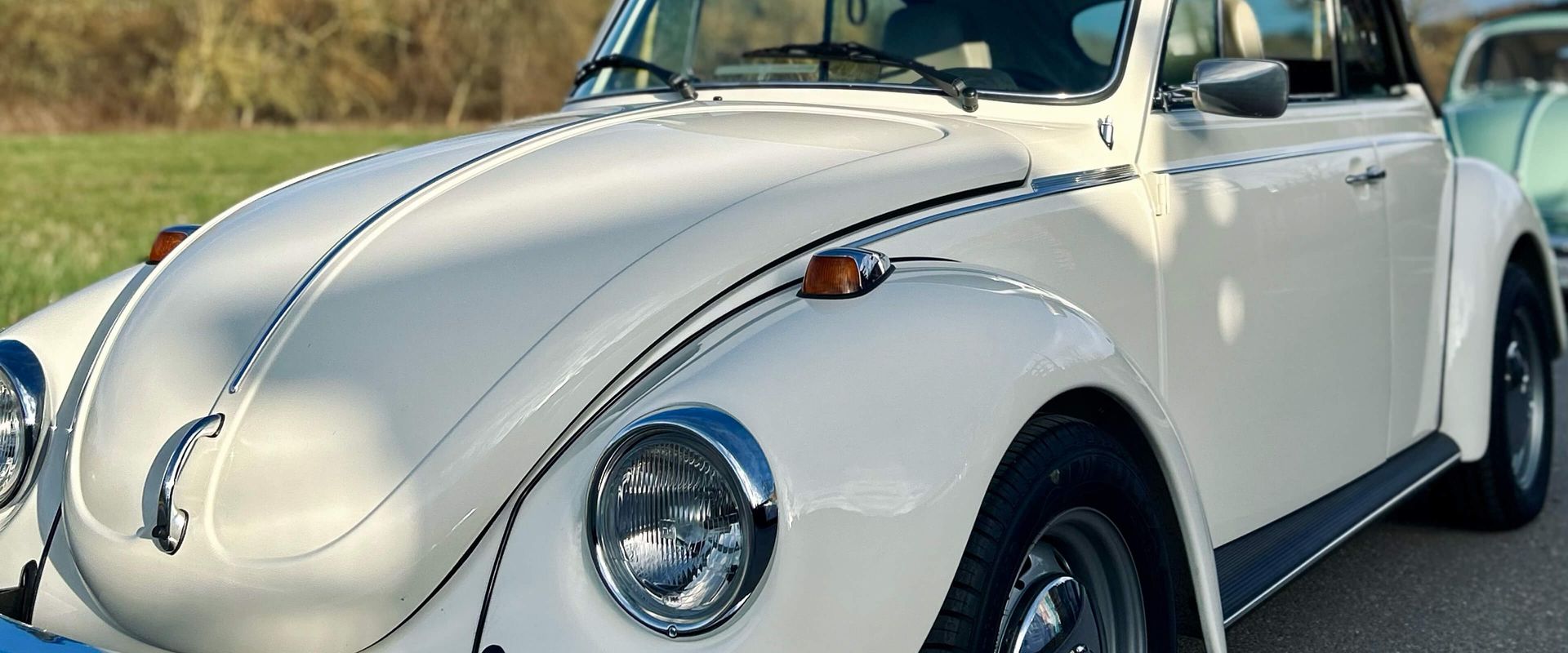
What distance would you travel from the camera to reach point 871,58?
123 inches

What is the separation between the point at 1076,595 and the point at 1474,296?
2.30 meters

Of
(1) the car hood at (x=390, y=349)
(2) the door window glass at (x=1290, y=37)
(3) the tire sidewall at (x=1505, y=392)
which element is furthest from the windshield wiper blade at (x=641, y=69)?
(3) the tire sidewall at (x=1505, y=392)

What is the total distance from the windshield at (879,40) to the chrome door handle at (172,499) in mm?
1659

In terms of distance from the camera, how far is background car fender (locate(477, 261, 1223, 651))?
5.69 feet

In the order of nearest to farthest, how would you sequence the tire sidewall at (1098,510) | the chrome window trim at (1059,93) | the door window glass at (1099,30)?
the tire sidewall at (1098,510), the chrome window trim at (1059,93), the door window glass at (1099,30)

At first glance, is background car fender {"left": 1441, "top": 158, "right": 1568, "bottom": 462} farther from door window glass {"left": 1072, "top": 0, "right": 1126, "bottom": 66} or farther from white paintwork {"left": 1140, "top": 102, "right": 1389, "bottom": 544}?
door window glass {"left": 1072, "top": 0, "right": 1126, "bottom": 66}

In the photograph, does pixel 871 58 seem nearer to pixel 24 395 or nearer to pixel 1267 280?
pixel 1267 280

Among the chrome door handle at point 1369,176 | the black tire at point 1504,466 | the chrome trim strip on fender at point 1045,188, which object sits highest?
the chrome trim strip on fender at point 1045,188

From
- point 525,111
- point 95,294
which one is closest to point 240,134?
point 525,111

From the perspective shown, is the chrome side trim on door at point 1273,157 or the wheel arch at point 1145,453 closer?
the wheel arch at point 1145,453

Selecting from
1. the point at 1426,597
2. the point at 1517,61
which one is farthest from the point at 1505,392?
the point at 1517,61

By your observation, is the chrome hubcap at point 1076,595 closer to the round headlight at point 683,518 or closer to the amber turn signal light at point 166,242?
the round headlight at point 683,518

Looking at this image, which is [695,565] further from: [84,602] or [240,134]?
[240,134]

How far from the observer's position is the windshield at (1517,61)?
9914 mm
